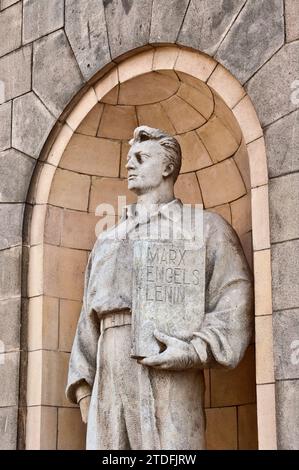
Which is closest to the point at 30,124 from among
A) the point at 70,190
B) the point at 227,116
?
the point at 70,190

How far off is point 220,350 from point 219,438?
1.43 meters

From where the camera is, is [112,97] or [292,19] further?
[112,97]

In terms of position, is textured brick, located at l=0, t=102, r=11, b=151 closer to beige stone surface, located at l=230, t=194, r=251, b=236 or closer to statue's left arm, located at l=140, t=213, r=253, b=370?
beige stone surface, located at l=230, t=194, r=251, b=236

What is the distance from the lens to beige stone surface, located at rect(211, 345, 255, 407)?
8.34 m

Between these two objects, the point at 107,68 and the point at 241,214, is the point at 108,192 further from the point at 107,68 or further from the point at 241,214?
the point at 241,214

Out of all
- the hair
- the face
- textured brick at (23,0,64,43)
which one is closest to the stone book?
the face

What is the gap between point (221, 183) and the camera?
8906 millimetres

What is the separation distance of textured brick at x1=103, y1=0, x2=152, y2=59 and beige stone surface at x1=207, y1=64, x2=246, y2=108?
76cm

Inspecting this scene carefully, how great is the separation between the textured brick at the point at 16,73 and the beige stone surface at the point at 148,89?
0.96m

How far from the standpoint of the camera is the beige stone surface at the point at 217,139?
8711 millimetres

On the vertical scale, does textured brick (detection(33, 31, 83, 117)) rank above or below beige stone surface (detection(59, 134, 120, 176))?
above

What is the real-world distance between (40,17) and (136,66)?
125 centimetres
